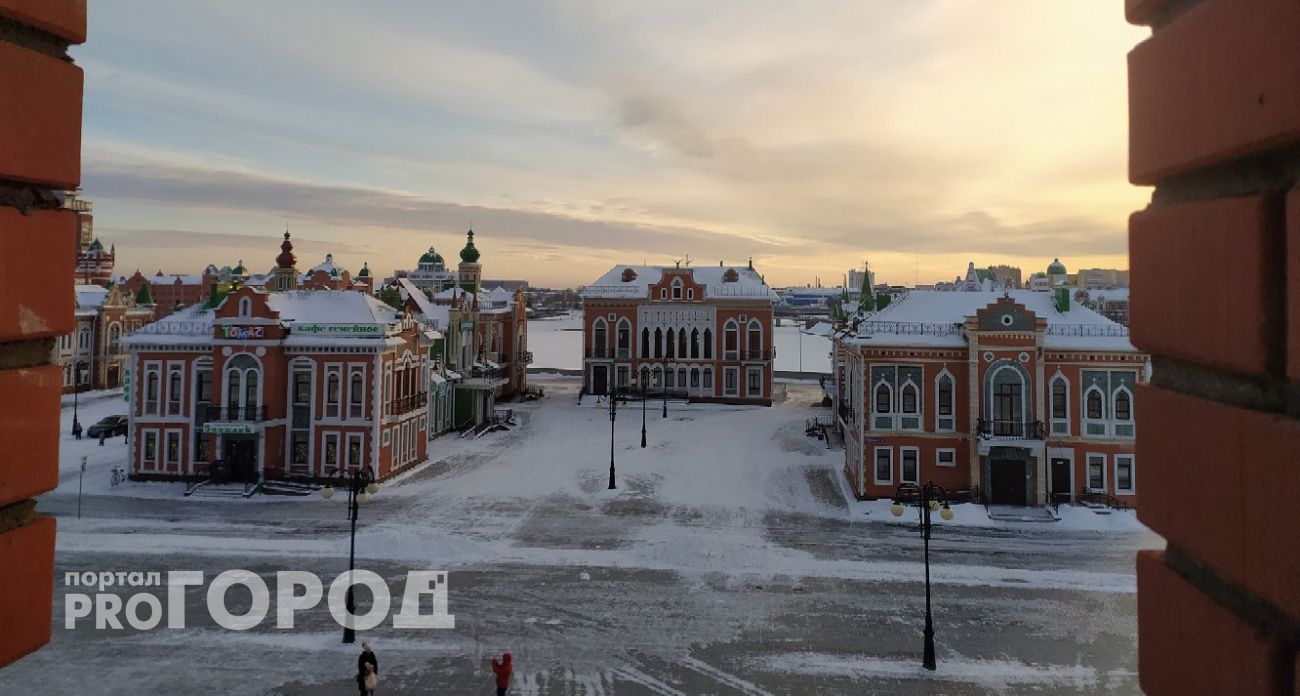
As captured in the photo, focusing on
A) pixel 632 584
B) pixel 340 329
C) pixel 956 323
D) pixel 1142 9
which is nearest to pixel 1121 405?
pixel 956 323

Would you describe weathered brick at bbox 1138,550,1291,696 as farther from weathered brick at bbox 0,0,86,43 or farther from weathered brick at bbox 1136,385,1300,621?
weathered brick at bbox 0,0,86,43

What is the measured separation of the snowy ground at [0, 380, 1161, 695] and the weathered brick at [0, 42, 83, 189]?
14063 millimetres

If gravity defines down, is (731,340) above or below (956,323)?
above

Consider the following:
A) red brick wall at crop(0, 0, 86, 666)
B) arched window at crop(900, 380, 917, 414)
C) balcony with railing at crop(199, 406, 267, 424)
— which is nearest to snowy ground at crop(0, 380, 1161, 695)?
balcony with railing at crop(199, 406, 267, 424)

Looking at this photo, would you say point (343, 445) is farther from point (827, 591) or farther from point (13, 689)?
point (827, 591)

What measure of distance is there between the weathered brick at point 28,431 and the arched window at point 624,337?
5443 cm

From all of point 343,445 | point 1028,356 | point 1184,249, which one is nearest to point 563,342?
point 343,445

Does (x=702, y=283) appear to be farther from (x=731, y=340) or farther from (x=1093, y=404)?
(x=1093, y=404)

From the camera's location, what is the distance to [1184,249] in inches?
74.2

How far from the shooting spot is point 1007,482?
28.3 m

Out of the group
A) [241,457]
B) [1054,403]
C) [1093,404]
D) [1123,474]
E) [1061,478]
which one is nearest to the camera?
[1123,474]

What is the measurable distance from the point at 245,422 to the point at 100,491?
6.16 meters

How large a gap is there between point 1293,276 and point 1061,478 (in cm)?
3105

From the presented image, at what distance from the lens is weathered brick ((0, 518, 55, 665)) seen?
2.04 meters
